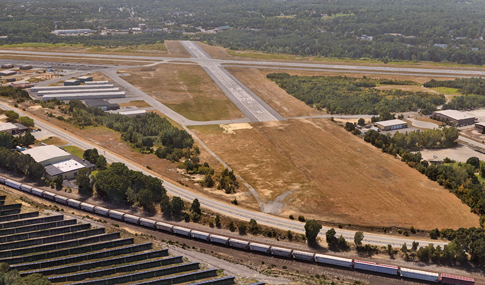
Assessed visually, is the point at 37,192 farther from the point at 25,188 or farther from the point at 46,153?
the point at 46,153

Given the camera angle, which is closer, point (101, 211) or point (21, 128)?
point (101, 211)

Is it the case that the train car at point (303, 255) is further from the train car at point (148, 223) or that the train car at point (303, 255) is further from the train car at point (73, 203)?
the train car at point (73, 203)

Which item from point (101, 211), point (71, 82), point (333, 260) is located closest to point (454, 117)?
point (333, 260)

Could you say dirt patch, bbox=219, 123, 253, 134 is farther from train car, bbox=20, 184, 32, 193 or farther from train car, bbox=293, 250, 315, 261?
train car, bbox=293, 250, 315, 261

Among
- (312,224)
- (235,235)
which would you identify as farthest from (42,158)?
(312,224)

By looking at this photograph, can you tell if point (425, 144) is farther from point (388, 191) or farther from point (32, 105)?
point (32, 105)

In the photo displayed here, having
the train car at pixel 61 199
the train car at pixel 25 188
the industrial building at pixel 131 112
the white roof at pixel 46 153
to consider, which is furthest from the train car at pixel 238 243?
the industrial building at pixel 131 112

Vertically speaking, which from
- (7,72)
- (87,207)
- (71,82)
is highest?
(7,72)
